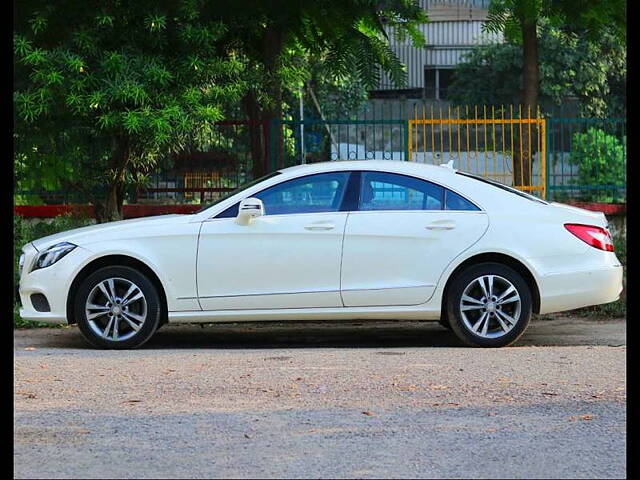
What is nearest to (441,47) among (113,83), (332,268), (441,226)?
(113,83)

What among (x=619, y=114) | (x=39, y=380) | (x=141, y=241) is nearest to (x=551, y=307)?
(x=141, y=241)

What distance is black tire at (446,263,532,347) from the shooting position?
420 inches

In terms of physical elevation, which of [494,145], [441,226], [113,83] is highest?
[113,83]

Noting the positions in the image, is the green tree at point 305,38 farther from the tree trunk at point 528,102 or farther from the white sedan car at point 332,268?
the white sedan car at point 332,268

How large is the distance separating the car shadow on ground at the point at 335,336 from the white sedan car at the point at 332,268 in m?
0.53

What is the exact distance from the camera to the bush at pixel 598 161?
51.7 ft

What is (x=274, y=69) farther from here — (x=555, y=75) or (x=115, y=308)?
(x=555, y=75)

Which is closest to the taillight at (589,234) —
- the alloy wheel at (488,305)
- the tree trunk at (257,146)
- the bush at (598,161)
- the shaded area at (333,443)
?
the alloy wheel at (488,305)

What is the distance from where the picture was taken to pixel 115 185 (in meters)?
14.9

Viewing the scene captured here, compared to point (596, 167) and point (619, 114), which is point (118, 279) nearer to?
point (596, 167)

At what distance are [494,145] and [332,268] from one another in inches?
225

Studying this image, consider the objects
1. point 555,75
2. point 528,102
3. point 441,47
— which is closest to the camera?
point 528,102

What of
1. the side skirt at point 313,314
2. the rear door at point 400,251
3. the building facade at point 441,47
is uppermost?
the building facade at point 441,47

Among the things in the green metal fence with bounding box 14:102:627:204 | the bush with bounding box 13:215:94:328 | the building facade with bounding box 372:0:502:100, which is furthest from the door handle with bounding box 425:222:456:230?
the building facade with bounding box 372:0:502:100
